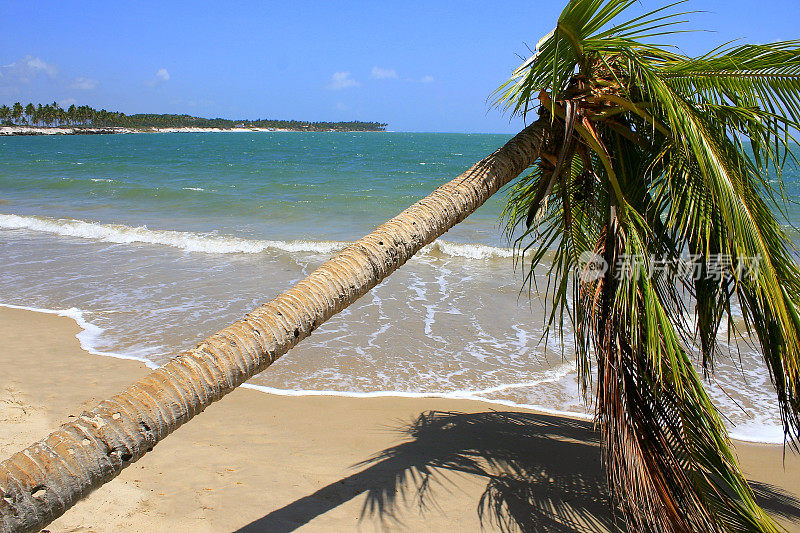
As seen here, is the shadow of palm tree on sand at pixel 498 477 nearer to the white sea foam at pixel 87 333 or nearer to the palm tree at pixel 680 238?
the palm tree at pixel 680 238

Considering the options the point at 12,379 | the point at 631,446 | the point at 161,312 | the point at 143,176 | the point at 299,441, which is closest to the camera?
the point at 631,446

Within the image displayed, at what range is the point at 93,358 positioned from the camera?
253 inches

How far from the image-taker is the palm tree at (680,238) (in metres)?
2.72

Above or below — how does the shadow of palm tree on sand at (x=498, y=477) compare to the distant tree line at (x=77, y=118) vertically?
below

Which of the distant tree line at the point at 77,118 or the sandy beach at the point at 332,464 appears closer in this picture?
the sandy beach at the point at 332,464

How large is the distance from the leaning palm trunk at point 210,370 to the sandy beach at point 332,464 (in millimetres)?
1640

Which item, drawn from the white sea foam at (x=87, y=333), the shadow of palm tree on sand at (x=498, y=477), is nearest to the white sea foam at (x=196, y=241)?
the white sea foam at (x=87, y=333)

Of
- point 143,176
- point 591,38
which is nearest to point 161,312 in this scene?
point 591,38

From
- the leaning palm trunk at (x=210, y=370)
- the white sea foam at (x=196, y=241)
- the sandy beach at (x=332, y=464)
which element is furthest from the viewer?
the white sea foam at (x=196, y=241)

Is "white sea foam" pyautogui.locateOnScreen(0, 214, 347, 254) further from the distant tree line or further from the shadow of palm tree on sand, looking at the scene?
the distant tree line

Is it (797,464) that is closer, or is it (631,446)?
(631,446)

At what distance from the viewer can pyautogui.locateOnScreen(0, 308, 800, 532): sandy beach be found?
3.61m

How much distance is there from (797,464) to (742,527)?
268 cm

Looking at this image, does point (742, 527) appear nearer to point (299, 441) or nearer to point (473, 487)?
→ point (473, 487)
